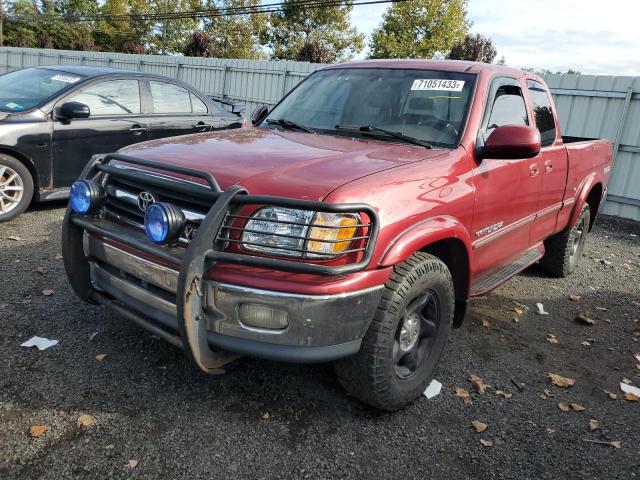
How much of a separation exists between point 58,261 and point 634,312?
207 inches

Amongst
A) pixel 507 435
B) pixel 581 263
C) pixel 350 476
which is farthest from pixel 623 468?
pixel 581 263

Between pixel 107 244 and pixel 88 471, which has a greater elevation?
pixel 107 244

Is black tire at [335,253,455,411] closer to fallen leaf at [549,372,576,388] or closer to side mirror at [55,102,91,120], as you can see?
fallen leaf at [549,372,576,388]

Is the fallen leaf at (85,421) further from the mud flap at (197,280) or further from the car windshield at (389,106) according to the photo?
the car windshield at (389,106)

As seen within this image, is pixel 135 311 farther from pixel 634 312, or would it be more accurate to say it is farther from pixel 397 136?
pixel 634 312

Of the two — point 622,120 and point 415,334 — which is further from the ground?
point 622,120

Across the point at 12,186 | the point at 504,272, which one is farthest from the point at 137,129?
the point at 504,272

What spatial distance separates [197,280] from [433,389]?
1711 millimetres

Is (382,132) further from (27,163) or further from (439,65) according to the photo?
(27,163)

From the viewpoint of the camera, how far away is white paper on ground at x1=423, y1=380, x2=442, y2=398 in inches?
124

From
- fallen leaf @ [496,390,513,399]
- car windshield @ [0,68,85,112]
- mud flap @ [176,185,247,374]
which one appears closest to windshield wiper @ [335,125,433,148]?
mud flap @ [176,185,247,374]

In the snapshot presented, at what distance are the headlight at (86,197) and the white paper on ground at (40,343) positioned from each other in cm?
94

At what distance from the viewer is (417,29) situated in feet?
130

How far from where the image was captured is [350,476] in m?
2.40
